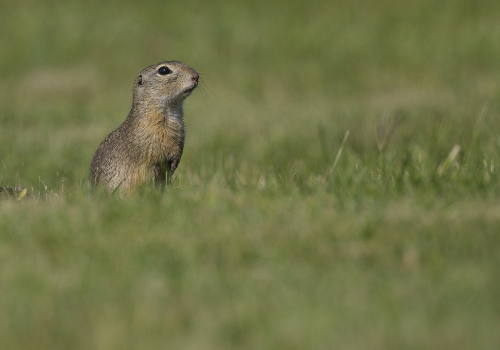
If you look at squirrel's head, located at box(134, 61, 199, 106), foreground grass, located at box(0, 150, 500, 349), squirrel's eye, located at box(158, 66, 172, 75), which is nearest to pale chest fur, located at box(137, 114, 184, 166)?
squirrel's head, located at box(134, 61, 199, 106)

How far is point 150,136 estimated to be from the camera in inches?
237

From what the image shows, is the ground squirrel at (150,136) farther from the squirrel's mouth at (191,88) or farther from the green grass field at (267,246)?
the green grass field at (267,246)

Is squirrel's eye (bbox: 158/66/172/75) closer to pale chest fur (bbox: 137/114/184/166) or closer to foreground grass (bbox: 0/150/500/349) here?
pale chest fur (bbox: 137/114/184/166)

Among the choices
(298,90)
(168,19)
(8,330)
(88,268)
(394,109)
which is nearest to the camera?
(8,330)

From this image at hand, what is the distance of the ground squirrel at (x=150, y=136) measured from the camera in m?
5.93

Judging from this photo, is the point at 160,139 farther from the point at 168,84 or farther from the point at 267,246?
the point at 267,246

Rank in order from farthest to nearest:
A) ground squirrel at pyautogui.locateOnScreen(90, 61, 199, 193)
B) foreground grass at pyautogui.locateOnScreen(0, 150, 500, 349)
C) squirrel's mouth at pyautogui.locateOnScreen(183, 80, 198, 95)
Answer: squirrel's mouth at pyautogui.locateOnScreen(183, 80, 198, 95) < ground squirrel at pyautogui.locateOnScreen(90, 61, 199, 193) < foreground grass at pyautogui.locateOnScreen(0, 150, 500, 349)

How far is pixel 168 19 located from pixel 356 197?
12412mm

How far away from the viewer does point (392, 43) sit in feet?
45.4

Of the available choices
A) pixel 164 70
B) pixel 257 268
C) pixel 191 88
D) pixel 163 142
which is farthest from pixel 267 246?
pixel 164 70

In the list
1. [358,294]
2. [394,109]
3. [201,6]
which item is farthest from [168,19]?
[358,294]

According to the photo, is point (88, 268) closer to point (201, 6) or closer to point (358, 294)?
point (358, 294)

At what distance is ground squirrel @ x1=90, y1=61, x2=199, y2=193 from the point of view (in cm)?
Result: 593

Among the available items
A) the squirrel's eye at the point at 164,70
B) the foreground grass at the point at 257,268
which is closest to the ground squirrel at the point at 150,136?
the squirrel's eye at the point at 164,70
